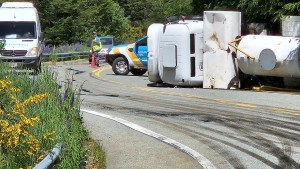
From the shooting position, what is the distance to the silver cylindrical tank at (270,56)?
1827 centimetres

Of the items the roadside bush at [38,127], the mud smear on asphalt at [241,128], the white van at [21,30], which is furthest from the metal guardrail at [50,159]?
the white van at [21,30]

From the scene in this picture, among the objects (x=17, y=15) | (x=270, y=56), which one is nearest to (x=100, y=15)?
(x=17, y=15)

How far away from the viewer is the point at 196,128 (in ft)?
37.4

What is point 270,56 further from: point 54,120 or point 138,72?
point 54,120

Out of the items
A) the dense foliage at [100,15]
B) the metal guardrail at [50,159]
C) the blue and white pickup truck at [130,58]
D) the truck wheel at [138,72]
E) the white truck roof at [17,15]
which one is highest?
the dense foliage at [100,15]

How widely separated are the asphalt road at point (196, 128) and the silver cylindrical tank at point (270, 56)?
74 cm

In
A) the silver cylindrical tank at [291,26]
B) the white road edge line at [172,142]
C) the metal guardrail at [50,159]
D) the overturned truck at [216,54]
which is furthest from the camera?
the silver cylindrical tank at [291,26]

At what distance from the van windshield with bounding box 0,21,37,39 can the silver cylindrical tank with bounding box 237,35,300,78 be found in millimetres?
9058

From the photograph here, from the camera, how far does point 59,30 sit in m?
55.7

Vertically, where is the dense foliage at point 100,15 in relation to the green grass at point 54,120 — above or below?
above

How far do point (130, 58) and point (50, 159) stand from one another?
21.8m

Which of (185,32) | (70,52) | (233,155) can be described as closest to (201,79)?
(185,32)

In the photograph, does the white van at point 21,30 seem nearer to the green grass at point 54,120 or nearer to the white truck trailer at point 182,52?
the white truck trailer at point 182,52

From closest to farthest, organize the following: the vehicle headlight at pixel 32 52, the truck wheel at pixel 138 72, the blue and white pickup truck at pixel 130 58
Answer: the vehicle headlight at pixel 32 52 → the blue and white pickup truck at pixel 130 58 → the truck wheel at pixel 138 72
